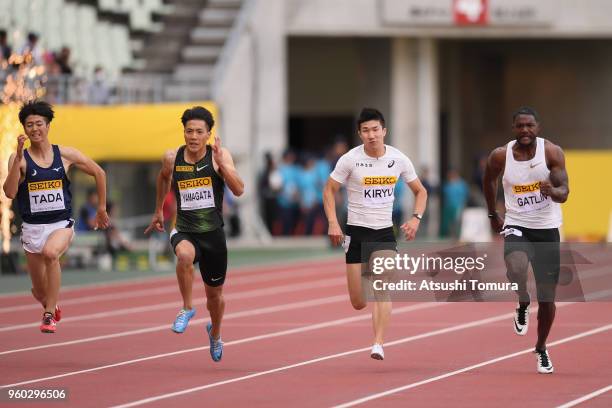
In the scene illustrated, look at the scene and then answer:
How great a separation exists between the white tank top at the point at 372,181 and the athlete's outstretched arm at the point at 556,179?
123 cm

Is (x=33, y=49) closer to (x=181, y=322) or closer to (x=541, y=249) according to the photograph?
(x=181, y=322)

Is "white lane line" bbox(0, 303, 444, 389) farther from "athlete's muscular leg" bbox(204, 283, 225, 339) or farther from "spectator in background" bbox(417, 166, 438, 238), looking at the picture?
"spectator in background" bbox(417, 166, 438, 238)

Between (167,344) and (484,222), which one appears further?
(484,222)

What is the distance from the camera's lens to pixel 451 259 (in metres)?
12.8

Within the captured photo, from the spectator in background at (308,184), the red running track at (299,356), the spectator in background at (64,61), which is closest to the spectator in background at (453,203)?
the spectator in background at (308,184)

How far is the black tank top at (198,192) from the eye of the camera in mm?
12070

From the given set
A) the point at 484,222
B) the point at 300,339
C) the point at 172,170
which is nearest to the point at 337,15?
the point at 484,222

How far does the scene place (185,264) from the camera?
39.4 ft

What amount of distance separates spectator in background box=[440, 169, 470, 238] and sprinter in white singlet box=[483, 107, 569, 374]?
76.6 feet

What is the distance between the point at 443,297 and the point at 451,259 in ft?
2.84

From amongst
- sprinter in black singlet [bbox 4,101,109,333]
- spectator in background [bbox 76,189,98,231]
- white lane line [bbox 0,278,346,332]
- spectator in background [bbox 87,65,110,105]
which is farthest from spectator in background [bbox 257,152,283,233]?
sprinter in black singlet [bbox 4,101,109,333]

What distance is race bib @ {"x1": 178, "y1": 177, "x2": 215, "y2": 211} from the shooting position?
12.1m

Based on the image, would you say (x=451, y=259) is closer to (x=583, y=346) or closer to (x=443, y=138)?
(x=583, y=346)

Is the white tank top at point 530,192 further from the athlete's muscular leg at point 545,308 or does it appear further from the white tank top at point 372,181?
the white tank top at point 372,181
